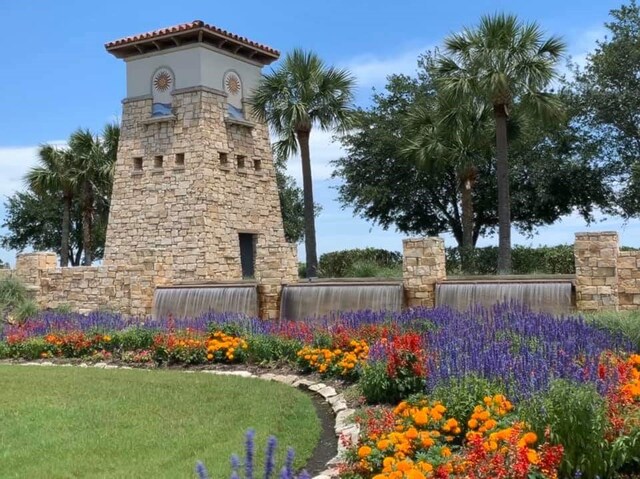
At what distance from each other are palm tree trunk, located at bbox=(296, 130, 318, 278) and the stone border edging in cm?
1120

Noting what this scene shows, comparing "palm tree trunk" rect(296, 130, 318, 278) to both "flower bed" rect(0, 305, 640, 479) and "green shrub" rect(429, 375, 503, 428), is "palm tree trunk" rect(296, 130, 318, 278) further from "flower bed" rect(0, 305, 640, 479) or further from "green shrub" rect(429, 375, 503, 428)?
"green shrub" rect(429, 375, 503, 428)

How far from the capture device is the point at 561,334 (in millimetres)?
7438

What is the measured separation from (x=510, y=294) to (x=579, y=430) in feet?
28.2

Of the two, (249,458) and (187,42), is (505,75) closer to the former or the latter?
(187,42)

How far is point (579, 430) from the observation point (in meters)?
4.47

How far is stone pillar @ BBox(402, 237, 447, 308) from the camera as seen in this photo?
545 inches

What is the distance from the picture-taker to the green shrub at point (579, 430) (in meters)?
4.47

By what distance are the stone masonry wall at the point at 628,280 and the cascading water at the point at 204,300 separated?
7.51 meters

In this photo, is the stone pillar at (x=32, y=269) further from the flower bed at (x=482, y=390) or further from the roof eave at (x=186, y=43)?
the flower bed at (x=482, y=390)

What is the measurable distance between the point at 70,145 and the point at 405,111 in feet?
48.1

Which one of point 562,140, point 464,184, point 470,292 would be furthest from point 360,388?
point 562,140

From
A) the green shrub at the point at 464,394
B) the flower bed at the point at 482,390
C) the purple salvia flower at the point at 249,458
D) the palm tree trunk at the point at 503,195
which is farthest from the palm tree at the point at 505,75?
the purple salvia flower at the point at 249,458

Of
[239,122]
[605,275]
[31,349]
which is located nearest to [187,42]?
[239,122]

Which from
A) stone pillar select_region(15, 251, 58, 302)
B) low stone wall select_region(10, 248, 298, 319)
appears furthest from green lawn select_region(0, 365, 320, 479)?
stone pillar select_region(15, 251, 58, 302)
